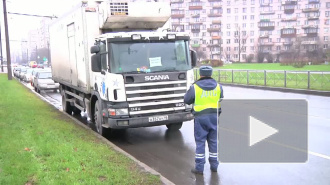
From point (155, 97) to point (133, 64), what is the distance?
89 cm

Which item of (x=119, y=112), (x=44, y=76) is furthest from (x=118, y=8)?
(x=44, y=76)

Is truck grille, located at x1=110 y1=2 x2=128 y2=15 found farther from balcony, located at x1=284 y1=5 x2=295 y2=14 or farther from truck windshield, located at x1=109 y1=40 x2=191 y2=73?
balcony, located at x1=284 y1=5 x2=295 y2=14

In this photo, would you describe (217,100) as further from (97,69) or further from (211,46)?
(211,46)

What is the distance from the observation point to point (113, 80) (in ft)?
24.4

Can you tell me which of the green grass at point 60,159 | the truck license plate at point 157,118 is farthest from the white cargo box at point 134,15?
the green grass at point 60,159

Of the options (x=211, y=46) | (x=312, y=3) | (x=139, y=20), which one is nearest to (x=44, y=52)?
(x=211, y=46)

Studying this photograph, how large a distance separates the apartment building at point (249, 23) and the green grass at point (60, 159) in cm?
8557

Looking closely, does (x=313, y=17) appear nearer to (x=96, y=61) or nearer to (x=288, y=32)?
(x=288, y=32)

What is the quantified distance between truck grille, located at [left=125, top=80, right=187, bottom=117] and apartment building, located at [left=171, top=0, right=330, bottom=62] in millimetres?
85252

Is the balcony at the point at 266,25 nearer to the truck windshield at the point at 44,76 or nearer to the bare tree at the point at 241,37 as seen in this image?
the bare tree at the point at 241,37
